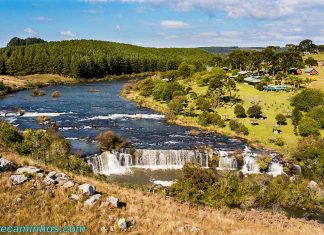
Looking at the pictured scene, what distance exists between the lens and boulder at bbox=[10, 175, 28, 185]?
2208 cm

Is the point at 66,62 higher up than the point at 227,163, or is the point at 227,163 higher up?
the point at 66,62

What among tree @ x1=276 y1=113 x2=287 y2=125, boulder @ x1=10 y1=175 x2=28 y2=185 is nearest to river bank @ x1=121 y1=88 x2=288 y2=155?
tree @ x1=276 y1=113 x2=287 y2=125

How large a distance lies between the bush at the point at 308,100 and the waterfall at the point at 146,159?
34.9m

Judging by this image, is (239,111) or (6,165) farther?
(239,111)

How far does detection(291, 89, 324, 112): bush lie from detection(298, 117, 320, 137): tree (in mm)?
13889

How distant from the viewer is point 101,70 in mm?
168250

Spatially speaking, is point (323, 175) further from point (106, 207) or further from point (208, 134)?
point (106, 207)

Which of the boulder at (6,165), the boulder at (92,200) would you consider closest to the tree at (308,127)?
the boulder at (92,200)

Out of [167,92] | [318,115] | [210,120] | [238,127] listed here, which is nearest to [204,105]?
[210,120]

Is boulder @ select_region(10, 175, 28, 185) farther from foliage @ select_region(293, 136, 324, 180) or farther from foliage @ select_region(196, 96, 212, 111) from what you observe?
foliage @ select_region(196, 96, 212, 111)

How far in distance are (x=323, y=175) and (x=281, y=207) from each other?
10419 mm

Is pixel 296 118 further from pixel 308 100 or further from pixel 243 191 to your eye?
pixel 243 191

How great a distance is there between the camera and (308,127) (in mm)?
63781

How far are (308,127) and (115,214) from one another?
51.1m
